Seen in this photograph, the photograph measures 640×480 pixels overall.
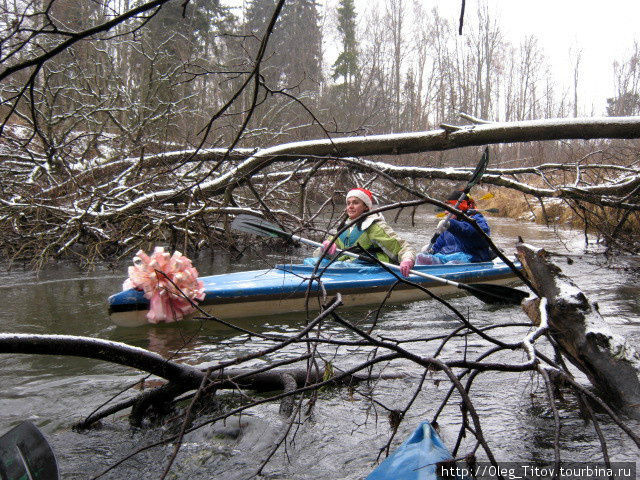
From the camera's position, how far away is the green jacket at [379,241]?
636cm

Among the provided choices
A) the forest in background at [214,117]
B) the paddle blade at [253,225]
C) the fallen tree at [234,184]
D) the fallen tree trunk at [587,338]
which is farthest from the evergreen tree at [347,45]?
the fallen tree trunk at [587,338]

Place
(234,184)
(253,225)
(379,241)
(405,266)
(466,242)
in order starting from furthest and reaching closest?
(466,242), (379,241), (405,266), (234,184), (253,225)

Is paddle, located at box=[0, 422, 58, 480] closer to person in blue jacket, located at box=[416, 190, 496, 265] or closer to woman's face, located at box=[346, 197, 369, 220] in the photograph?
woman's face, located at box=[346, 197, 369, 220]

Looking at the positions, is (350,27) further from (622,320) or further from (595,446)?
(595,446)

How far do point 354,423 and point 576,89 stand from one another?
129 feet

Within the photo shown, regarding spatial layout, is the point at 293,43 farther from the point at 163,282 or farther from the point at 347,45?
the point at 163,282

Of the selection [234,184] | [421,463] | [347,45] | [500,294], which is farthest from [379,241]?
[347,45]

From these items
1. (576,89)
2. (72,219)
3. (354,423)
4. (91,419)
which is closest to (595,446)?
(354,423)

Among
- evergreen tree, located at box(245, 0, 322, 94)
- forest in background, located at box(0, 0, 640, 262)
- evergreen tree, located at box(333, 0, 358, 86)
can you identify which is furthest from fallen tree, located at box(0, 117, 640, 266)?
evergreen tree, located at box(333, 0, 358, 86)

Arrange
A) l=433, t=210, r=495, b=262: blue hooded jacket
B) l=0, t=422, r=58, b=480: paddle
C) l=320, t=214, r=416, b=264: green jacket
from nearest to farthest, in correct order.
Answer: l=0, t=422, r=58, b=480: paddle
l=320, t=214, r=416, b=264: green jacket
l=433, t=210, r=495, b=262: blue hooded jacket

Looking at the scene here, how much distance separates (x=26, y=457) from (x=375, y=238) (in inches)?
200

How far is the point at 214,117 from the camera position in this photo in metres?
1.63

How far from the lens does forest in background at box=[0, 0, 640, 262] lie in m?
Result: 4.32

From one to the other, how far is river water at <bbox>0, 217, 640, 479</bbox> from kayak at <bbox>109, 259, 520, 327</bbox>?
0.16m
